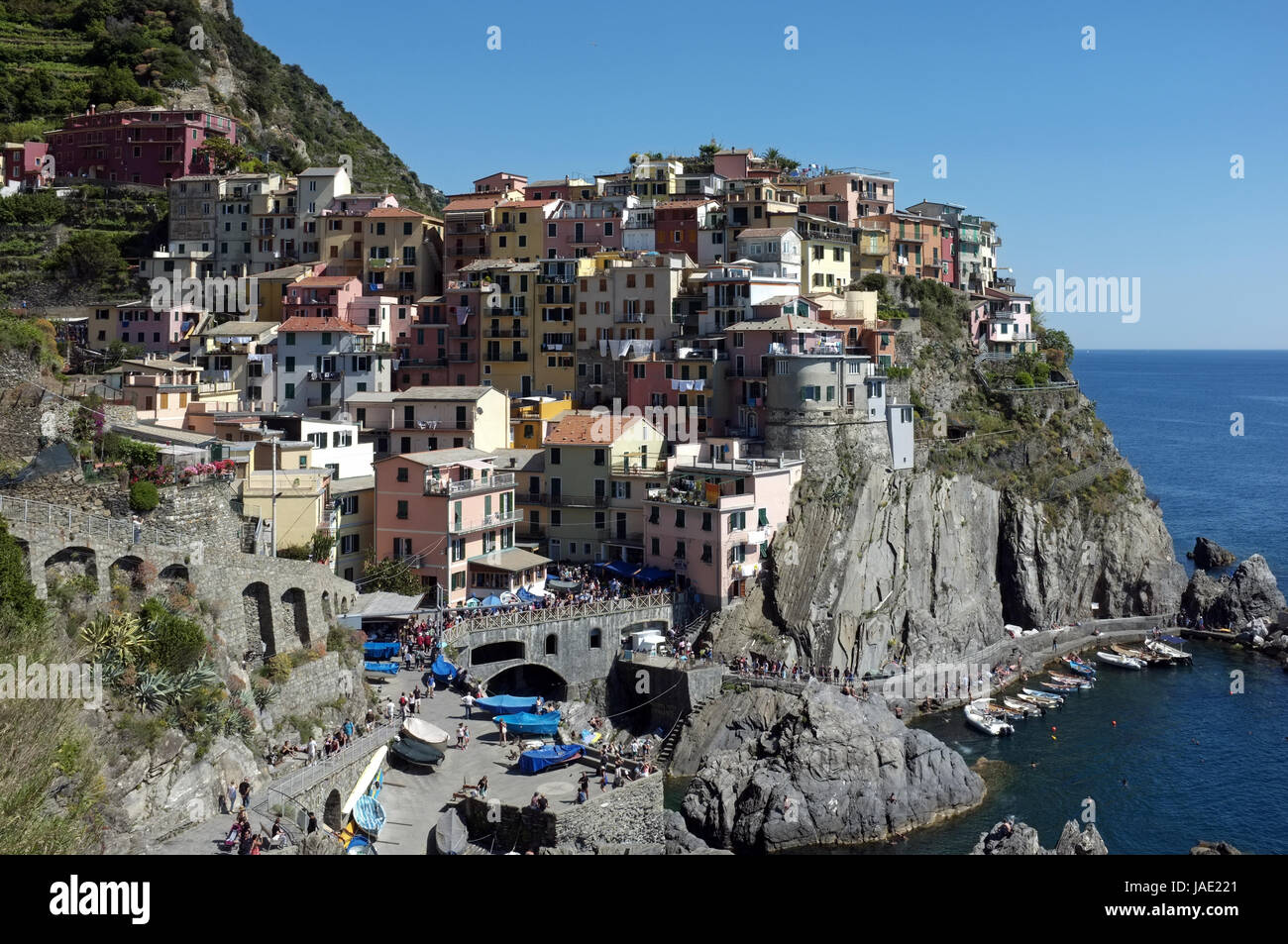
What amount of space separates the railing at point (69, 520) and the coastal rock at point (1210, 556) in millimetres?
76027

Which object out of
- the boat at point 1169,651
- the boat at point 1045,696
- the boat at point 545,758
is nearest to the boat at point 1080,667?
the boat at point 1045,696

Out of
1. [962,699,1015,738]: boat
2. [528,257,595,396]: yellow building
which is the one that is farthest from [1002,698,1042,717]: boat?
[528,257,595,396]: yellow building

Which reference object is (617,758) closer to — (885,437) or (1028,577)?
(885,437)

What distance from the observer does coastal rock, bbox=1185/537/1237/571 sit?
8781cm

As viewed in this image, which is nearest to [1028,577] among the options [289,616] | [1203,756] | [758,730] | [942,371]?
[942,371]

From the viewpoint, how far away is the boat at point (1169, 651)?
65625 millimetres

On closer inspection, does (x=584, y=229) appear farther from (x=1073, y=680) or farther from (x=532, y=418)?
(x=1073, y=680)

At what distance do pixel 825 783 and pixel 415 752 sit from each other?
14.7m

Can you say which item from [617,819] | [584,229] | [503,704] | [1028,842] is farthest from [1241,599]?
[617,819]

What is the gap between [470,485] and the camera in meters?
52.7

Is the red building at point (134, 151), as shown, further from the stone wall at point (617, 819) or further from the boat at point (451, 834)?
the stone wall at point (617, 819)

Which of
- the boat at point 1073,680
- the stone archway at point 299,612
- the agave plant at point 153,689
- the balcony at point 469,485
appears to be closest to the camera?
the agave plant at point 153,689

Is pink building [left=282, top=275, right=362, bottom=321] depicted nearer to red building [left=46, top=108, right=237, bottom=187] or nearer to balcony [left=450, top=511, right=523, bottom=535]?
balcony [left=450, top=511, right=523, bottom=535]

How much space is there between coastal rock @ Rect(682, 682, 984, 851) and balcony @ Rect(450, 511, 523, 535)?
1438 cm
